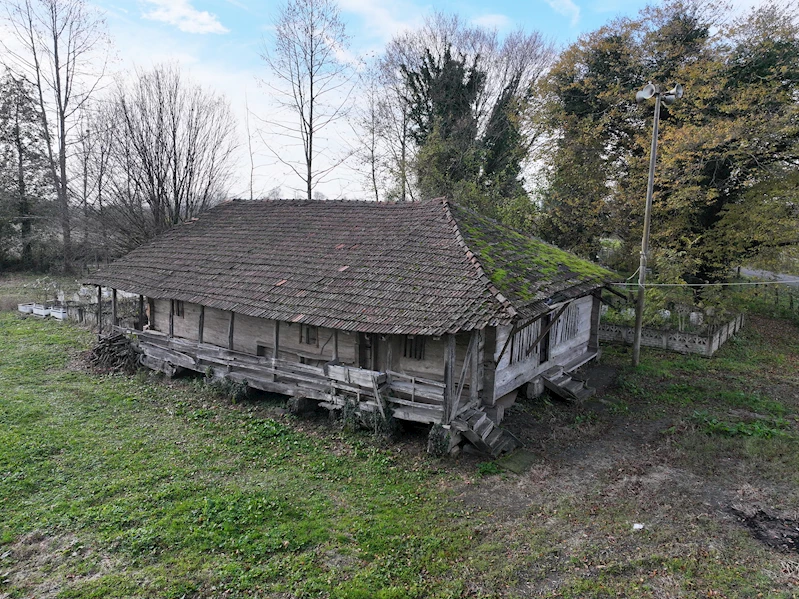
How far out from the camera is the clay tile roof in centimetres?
917

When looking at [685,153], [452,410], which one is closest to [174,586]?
[452,410]

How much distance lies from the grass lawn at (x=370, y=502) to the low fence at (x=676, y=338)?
4.41 m

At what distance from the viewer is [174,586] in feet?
17.7

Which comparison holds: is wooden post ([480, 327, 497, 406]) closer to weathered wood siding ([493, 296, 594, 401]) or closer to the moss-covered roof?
weathered wood siding ([493, 296, 594, 401])

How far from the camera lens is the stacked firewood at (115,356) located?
13.5 metres

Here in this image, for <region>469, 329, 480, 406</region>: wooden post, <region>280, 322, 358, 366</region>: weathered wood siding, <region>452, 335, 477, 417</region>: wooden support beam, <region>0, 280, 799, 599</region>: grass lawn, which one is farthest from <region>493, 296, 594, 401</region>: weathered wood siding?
<region>280, 322, 358, 366</region>: weathered wood siding

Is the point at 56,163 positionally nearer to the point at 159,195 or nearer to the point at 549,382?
the point at 159,195

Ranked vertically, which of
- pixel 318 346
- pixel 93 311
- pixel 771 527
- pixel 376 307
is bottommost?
pixel 771 527

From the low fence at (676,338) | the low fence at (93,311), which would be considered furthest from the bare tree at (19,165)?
the low fence at (676,338)

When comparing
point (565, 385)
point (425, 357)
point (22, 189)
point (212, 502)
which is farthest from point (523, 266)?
point (22, 189)

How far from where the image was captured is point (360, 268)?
11.1 meters

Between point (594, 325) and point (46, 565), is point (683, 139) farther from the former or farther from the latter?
point (46, 565)

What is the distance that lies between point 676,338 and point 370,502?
45.7 feet

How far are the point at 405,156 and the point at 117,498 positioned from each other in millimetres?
22959
